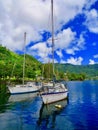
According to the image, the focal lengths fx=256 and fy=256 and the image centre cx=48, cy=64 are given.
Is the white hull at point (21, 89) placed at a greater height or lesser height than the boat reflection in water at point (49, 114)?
greater

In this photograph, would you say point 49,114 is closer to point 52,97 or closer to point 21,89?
point 52,97

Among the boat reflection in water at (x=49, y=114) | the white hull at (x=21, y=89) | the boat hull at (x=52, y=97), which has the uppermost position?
the white hull at (x=21, y=89)

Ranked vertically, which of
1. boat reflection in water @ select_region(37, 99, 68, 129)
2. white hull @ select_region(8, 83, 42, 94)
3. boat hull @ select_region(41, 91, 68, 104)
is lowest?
boat reflection in water @ select_region(37, 99, 68, 129)

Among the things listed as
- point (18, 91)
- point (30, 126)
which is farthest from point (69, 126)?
point (18, 91)

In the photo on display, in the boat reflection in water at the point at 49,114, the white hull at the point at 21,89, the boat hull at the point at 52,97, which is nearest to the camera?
the boat reflection in water at the point at 49,114

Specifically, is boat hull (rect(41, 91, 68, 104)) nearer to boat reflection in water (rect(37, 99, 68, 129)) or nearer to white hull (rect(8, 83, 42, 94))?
boat reflection in water (rect(37, 99, 68, 129))

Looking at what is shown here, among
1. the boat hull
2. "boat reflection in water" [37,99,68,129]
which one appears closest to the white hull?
the boat hull

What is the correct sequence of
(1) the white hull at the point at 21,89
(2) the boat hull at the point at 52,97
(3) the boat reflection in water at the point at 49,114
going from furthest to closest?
(1) the white hull at the point at 21,89 → (2) the boat hull at the point at 52,97 → (3) the boat reflection in water at the point at 49,114

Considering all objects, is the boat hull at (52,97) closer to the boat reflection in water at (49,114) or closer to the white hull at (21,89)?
the boat reflection in water at (49,114)

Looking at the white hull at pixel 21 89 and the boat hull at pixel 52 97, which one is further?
the white hull at pixel 21 89

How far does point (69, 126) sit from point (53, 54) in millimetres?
25073

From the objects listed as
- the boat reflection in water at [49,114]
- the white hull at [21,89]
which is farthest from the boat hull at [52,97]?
the white hull at [21,89]

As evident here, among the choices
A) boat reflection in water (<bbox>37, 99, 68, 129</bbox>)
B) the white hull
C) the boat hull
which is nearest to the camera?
boat reflection in water (<bbox>37, 99, 68, 129</bbox>)

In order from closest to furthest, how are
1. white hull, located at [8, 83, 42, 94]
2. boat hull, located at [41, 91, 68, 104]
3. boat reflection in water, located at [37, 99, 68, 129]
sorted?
1. boat reflection in water, located at [37, 99, 68, 129]
2. boat hull, located at [41, 91, 68, 104]
3. white hull, located at [8, 83, 42, 94]
